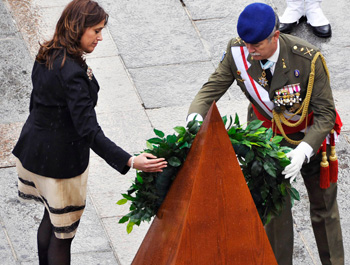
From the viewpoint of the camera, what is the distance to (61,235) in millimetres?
4930

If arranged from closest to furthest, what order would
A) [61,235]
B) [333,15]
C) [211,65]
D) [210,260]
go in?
[210,260]
[61,235]
[211,65]
[333,15]

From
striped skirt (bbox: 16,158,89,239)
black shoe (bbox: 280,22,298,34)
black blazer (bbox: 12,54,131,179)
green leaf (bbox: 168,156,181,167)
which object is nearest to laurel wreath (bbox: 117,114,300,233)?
green leaf (bbox: 168,156,181,167)

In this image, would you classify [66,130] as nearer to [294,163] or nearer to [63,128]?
[63,128]

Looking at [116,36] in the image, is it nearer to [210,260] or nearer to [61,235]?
[61,235]

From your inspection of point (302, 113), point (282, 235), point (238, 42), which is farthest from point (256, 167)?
point (282, 235)

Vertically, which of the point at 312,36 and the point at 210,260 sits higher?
the point at 210,260

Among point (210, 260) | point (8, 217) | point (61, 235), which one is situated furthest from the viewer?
point (8, 217)

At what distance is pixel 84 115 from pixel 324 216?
1.71 m

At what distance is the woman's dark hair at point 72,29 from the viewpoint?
175 inches

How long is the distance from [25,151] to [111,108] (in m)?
2.36

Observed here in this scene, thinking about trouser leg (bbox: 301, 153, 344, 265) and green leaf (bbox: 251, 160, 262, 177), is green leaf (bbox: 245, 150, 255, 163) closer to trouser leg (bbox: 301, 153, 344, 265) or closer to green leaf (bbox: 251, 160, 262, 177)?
green leaf (bbox: 251, 160, 262, 177)

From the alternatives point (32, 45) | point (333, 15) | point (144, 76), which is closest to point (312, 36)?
point (333, 15)

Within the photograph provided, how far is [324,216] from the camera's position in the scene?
5.20 metres

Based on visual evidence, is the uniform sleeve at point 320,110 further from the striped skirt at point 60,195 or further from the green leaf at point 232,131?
the striped skirt at point 60,195
